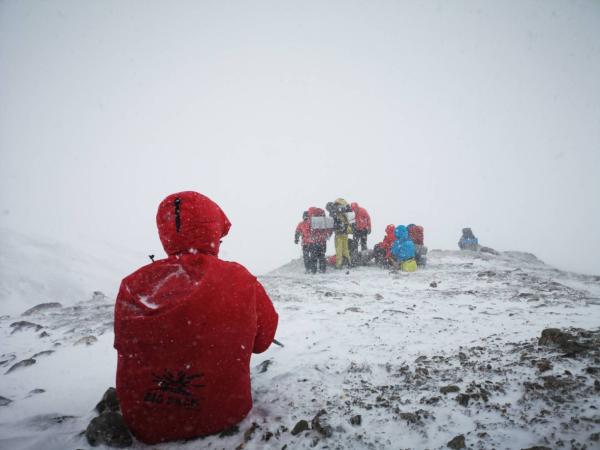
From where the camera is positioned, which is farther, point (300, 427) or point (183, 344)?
point (300, 427)

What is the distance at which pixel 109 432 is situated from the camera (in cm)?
184

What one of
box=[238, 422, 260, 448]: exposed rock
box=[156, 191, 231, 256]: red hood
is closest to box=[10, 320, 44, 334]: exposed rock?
box=[156, 191, 231, 256]: red hood

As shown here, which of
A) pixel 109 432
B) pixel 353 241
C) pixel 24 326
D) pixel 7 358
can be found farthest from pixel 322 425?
pixel 353 241

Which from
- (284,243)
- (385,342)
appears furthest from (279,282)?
(284,243)

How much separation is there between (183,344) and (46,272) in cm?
1032

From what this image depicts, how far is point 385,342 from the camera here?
10.5ft

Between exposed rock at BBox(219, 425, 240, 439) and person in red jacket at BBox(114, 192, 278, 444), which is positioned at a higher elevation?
person in red jacket at BBox(114, 192, 278, 444)

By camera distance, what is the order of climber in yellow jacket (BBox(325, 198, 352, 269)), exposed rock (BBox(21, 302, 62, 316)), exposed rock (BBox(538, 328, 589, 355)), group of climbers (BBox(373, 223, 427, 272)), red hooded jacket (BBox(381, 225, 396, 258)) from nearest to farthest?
exposed rock (BBox(538, 328, 589, 355)), exposed rock (BBox(21, 302, 62, 316)), group of climbers (BBox(373, 223, 427, 272)), red hooded jacket (BBox(381, 225, 396, 258)), climber in yellow jacket (BBox(325, 198, 352, 269))

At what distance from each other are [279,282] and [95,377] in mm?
5135

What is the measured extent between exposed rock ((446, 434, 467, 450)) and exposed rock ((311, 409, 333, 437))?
24.7 inches

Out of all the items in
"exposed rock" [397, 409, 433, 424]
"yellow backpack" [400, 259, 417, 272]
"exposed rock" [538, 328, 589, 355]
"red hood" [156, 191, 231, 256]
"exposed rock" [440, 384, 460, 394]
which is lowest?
"yellow backpack" [400, 259, 417, 272]

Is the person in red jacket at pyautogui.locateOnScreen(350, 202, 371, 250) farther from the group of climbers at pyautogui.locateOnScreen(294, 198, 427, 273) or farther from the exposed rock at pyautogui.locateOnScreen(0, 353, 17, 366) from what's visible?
the exposed rock at pyautogui.locateOnScreen(0, 353, 17, 366)

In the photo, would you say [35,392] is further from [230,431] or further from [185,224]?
[185,224]

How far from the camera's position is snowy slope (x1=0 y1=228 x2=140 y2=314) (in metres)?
7.77
